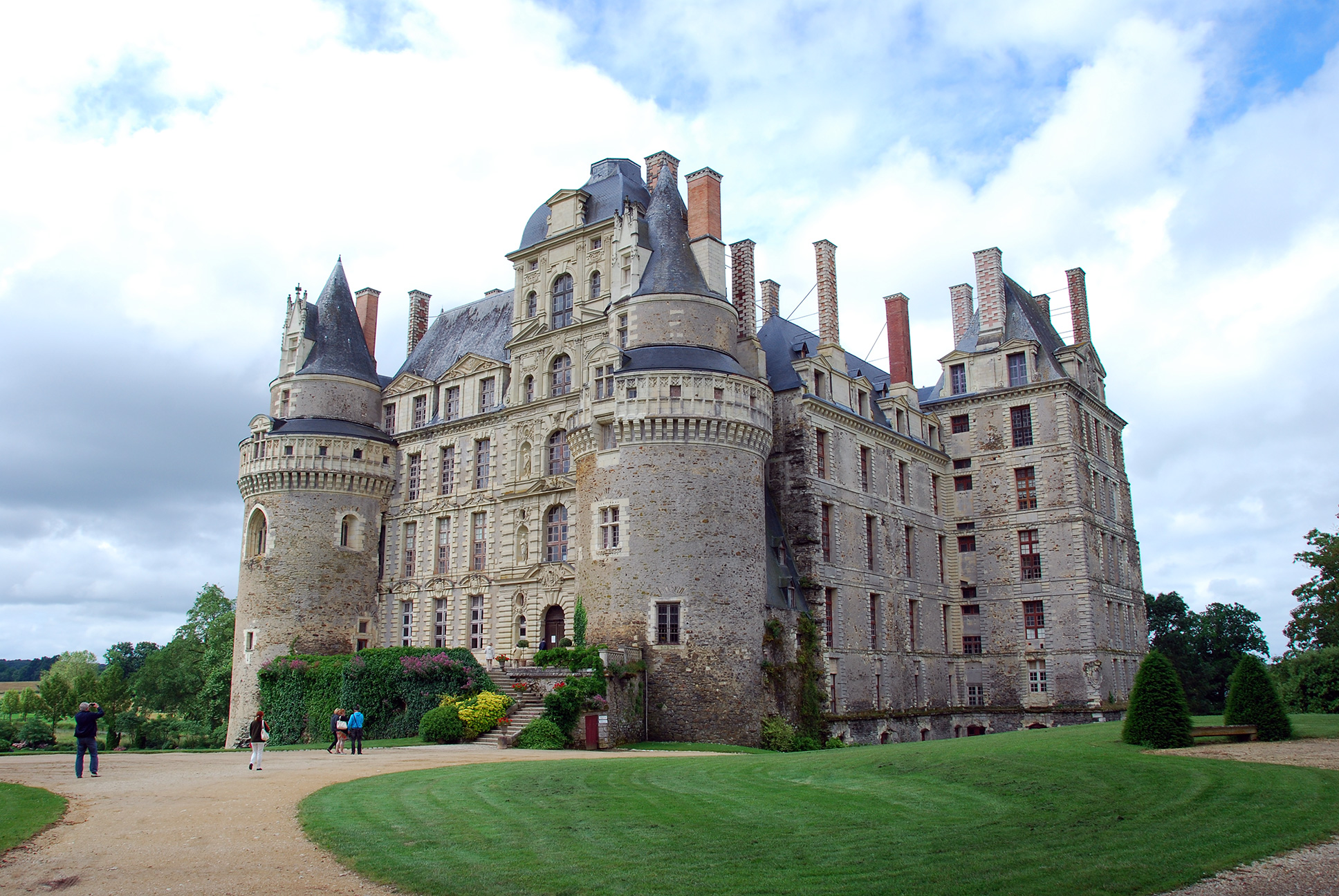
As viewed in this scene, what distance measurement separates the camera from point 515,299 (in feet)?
135

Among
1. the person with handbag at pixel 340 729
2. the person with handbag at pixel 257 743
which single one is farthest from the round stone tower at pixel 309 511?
the person with handbag at pixel 257 743

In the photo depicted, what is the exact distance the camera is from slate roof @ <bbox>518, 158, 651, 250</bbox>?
3925 centimetres

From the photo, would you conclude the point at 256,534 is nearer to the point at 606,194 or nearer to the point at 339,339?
the point at 339,339

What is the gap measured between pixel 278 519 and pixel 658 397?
61.6 ft

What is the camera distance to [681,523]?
3114 cm

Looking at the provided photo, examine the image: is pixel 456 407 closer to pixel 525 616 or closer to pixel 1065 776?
pixel 525 616

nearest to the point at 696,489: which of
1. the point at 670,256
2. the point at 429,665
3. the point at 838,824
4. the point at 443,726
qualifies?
the point at 670,256

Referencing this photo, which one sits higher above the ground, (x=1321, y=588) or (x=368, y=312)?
(x=368, y=312)

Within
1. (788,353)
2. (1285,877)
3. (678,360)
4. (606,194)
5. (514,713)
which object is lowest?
(1285,877)

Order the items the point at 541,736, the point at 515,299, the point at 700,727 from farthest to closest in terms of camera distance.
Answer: the point at 515,299 < the point at 700,727 < the point at 541,736

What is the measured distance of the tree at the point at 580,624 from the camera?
32.6 meters

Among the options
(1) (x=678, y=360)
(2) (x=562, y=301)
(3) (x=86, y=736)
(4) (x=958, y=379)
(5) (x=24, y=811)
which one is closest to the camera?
(5) (x=24, y=811)

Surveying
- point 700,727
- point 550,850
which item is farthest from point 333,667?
point 550,850

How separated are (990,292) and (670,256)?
18.3 meters
